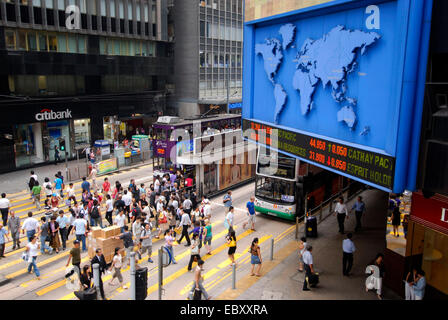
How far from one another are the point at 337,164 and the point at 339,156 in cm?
24

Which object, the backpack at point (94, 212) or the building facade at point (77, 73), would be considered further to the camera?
the building facade at point (77, 73)

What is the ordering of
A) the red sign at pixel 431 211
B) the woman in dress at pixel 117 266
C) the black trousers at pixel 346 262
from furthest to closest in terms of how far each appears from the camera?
1. the black trousers at pixel 346 262
2. the woman in dress at pixel 117 266
3. the red sign at pixel 431 211

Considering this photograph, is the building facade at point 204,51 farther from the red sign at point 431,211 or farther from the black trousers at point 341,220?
the red sign at point 431,211

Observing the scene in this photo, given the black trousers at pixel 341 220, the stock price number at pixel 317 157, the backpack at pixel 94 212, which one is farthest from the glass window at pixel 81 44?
the stock price number at pixel 317 157

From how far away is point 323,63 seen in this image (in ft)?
39.3

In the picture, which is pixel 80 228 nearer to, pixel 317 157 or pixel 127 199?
pixel 127 199

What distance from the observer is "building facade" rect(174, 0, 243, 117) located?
46.6m

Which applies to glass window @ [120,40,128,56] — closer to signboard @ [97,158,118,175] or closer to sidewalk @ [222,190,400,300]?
signboard @ [97,158,118,175]

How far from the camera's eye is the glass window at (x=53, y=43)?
3353 cm

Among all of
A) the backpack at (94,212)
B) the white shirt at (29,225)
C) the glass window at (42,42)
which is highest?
the glass window at (42,42)

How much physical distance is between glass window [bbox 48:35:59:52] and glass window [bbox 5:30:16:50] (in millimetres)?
3117

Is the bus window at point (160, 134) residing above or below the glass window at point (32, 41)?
below

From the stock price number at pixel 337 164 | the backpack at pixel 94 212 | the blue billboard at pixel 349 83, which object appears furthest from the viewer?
the backpack at pixel 94 212

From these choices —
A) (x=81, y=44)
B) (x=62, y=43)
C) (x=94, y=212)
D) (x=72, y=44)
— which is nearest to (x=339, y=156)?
(x=94, y=212)
